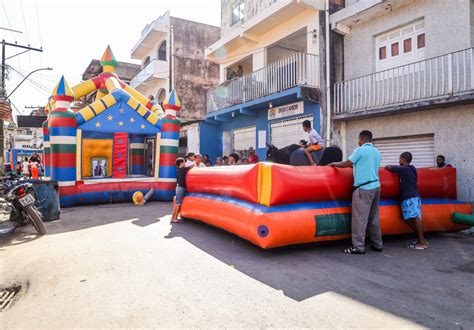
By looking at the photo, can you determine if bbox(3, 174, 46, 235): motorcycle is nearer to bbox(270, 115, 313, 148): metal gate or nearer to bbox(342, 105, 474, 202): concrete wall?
bbox(270, 115, 313, 148): metal gate

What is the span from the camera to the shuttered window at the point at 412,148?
30.4 feet

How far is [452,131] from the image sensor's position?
8.48 m

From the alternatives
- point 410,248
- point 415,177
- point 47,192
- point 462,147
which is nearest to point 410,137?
point 462,147

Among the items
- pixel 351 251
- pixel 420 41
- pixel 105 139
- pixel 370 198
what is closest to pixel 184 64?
pixel 105 139

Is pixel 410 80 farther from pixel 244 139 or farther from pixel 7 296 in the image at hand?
pixel 7 296

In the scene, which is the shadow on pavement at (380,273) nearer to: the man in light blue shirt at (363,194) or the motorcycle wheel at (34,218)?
the man in light blue shirt at (363,194)

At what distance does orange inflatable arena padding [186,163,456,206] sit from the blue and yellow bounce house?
18.6 ft

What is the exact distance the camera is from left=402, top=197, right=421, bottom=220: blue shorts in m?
5.65

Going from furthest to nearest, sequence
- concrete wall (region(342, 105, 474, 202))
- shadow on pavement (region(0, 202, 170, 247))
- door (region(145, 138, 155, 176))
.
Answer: door (region(145, 138, 155, 176)) < concrete wall (region(342, 105, 474, 202)) < shadow on pavement (region(0, 202, 170, 247))

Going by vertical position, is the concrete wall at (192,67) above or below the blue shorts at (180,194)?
above

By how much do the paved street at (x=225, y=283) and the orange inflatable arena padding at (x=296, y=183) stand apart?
85 centimetres

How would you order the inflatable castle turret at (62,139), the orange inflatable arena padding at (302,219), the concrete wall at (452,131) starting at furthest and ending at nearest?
the inflatable castle turret at (62,139), the concrete wall at (452,131), the orange inflatable arena padding at (302,219)

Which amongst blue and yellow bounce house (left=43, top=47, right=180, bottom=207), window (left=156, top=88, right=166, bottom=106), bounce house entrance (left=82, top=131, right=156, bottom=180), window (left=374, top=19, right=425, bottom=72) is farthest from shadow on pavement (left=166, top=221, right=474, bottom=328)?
window (left=156, top=88, right=166, bottom=106)

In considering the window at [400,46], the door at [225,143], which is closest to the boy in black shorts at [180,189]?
the window at [400,46]
